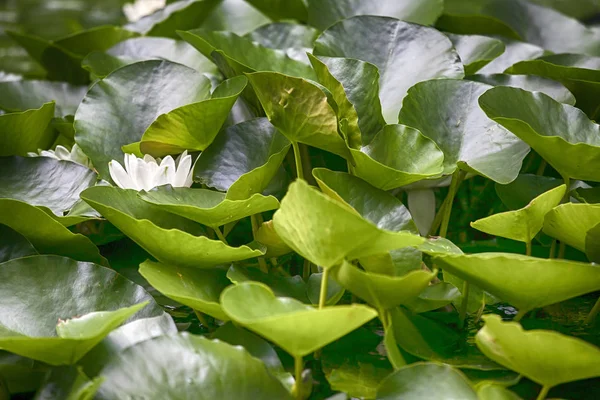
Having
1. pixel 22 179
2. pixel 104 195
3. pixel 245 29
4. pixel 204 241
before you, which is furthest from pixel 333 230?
pixel 245 29

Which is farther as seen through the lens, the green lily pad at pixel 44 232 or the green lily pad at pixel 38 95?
the green lily pad at pixel 38 95

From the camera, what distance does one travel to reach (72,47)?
1.20 metres

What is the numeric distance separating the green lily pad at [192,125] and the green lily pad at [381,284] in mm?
244

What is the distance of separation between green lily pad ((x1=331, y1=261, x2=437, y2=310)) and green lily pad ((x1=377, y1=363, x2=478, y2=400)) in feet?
0.18

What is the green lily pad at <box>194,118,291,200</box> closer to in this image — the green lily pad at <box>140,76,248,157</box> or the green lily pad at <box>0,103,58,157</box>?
the green lily pad at <box>140,76,248,157</box>

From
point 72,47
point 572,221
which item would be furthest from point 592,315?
point 72,47

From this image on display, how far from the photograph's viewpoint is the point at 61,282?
0.61m

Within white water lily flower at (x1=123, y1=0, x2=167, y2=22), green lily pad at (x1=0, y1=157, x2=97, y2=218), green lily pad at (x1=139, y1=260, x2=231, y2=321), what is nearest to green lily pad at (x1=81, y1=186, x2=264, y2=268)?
green lily pad at (x1=139, y1=260, x2=231, y2=321)

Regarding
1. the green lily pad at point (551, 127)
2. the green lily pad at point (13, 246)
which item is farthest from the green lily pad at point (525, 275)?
the green lily pad at point (13, 246)

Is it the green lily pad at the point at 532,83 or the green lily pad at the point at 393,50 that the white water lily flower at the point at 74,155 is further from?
the green lily pad at the point at 532,83

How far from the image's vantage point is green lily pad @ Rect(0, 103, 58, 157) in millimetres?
785

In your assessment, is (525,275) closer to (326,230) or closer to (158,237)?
(326,230)

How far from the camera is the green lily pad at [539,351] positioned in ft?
1.46

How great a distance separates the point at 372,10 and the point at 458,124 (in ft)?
1.40
